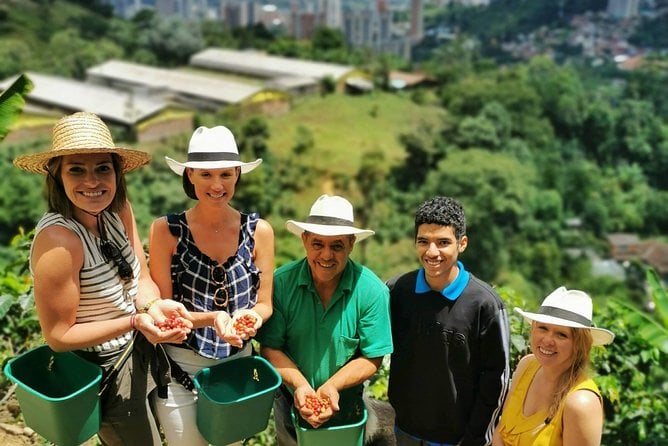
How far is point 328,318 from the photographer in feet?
8.02

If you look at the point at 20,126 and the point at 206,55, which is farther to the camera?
the point at 206,55

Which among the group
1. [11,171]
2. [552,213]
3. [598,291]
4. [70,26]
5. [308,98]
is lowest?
[598,291]

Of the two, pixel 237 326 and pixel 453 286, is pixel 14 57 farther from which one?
pixel 453 286

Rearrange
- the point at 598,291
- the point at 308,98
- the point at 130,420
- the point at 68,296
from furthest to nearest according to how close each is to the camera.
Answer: the point at 308,98
the point at 598,291
the point at 130,420
the point at 68,296

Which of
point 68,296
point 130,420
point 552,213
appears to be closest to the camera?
point 68,296

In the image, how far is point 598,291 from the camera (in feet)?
80.8

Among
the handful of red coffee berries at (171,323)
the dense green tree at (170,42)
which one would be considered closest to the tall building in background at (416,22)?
the dense green tree at (170,42)

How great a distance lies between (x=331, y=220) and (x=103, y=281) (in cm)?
85

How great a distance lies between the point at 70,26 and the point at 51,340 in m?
48.7

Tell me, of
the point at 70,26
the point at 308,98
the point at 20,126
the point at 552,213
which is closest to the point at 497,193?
the point at 552,213

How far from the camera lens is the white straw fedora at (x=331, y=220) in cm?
238

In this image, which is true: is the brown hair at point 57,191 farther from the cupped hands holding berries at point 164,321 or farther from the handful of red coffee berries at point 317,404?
the handful of red coffee berries at point 317,404

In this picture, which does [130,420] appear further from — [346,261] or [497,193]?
[497,193]

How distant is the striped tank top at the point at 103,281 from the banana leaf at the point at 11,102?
1.75 meters
